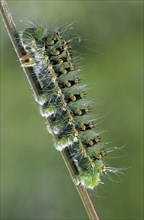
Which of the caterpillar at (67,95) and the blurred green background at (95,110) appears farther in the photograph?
the blurred green background at (95,110)

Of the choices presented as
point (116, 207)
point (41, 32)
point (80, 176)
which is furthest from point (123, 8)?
point (80, 176)

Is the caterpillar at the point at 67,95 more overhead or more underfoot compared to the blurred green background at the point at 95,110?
more overhead

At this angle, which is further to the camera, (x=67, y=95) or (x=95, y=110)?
(x=95, y=110)

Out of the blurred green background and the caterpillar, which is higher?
the caterpillar

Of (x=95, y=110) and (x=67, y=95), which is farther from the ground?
(x=67, y=95)
